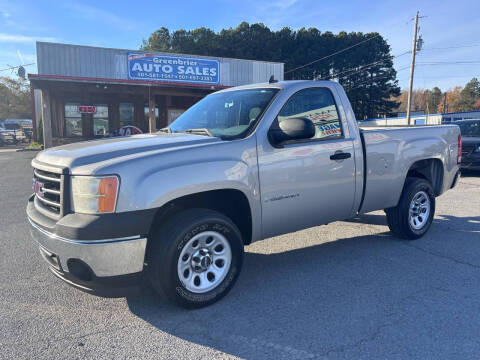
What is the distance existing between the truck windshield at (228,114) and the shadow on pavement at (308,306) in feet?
5.12

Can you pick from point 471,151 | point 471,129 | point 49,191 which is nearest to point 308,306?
point 49,191

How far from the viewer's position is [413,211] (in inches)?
200

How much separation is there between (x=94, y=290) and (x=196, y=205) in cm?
114

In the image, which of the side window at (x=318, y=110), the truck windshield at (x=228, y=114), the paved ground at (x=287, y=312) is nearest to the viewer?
the paved ground at (x=287, y=312)

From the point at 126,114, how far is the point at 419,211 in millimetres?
20171

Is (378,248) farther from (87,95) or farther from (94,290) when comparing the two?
(87,95)

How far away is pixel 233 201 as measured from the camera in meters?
3.56

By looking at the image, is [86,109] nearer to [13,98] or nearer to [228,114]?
[228,114]

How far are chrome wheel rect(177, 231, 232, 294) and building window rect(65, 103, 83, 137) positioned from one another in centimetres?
2034

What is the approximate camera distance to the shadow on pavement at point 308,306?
9.02 feet

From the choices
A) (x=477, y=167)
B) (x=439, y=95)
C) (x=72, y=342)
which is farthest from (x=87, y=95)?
(x=439, y=95)

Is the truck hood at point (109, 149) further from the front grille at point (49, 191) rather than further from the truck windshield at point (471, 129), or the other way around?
the truck windshield at point (471, 129)

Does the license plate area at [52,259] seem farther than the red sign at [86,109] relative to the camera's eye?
No

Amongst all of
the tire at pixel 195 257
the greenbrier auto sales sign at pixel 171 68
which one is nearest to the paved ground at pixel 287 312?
the tire at pixel 195 257
